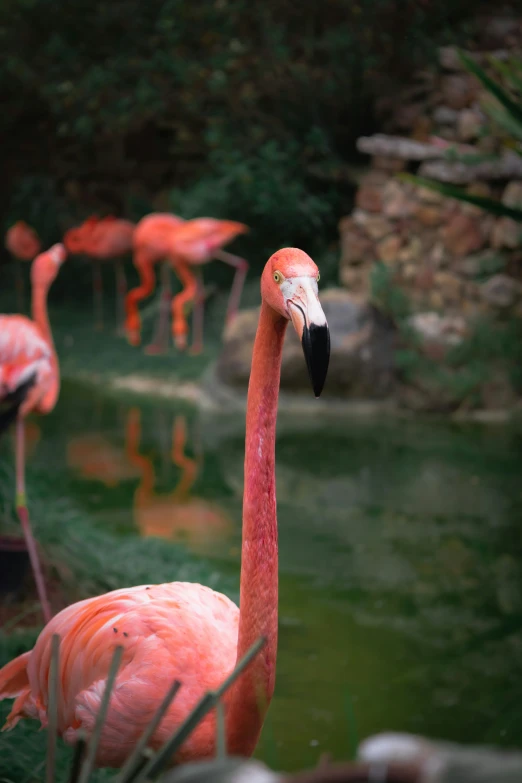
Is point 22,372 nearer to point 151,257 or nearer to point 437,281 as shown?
point 437,281

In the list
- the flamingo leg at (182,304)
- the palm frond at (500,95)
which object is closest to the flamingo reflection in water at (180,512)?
the palm frond at (500,95)

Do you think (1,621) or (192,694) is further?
(1,621)

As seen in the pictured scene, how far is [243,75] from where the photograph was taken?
713 cm

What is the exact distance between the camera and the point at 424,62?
648 centimetres

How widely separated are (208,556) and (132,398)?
9.74 feet

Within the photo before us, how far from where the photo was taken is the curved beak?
47.6 inches

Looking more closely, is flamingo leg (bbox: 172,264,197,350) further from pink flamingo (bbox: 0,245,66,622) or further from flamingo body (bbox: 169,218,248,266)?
pink flamingo (bbox: 0,245,66,622)

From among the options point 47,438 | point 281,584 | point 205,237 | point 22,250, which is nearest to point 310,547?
point 281,584

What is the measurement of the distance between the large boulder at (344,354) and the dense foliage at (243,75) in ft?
4.30

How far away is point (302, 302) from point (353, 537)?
2.56 metres

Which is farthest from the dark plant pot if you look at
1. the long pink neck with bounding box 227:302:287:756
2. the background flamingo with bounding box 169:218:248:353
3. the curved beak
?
the background flamingo with bounding box 169:218:248:353

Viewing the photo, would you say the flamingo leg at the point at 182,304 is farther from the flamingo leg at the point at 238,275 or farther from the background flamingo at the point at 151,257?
the flamingo leg at the point at 238,275

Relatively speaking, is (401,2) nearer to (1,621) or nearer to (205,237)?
(205,237)

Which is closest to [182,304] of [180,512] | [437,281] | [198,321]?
[198,321]
